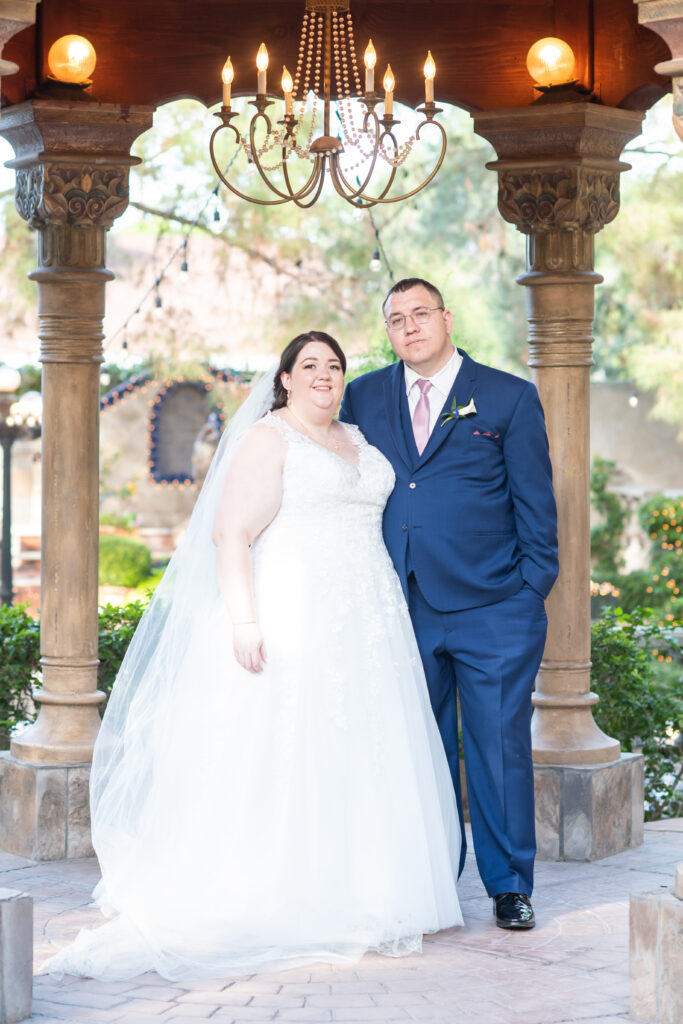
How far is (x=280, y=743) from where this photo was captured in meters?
4.30

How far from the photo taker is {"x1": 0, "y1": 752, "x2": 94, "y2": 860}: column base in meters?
5.39

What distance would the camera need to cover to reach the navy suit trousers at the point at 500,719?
4.54 metres

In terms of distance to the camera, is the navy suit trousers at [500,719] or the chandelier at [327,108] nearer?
the navy suit trousers at [500,719]

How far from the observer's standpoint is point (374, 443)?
4.76m

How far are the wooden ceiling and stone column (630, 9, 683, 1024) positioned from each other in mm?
1984

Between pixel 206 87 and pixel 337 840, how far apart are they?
3.17 m

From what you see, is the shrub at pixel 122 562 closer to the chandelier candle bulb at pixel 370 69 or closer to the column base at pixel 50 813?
the column base at pixel 50 813

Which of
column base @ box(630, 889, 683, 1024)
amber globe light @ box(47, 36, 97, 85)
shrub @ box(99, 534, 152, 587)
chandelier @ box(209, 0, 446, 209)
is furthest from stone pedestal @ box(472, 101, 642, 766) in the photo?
shrub @ box(99, 534, 152, 587)

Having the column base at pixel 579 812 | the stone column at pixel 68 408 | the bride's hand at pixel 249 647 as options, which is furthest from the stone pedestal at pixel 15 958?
the column base at pixel 579 812

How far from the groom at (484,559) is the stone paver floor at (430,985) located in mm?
237

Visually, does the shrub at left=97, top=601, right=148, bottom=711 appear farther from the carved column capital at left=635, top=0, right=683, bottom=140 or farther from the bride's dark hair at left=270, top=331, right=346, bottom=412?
the carved column capital at left=635, top=0, right=683, bottom=140

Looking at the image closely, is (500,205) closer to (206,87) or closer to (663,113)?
(206,87)

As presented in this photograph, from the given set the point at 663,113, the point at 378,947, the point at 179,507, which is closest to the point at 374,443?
the point at 378,947

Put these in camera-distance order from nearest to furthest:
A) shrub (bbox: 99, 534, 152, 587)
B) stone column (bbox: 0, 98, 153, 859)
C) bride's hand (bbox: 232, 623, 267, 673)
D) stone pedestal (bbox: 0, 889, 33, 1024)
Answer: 1. stone pedestal (bbox: 0, 889, 33, 1024)
2. bride's hand (bbox: 232, 623, 267, 673)
3. stone column (bbox: 0, 98, 153, 859)
4. shrub (bbox: 99, 534, 152, 587)
